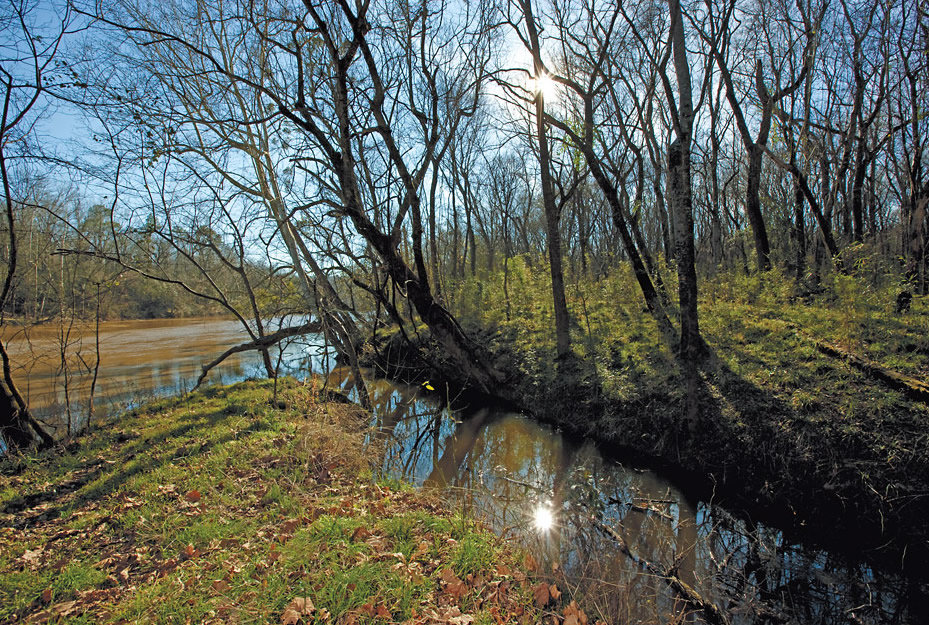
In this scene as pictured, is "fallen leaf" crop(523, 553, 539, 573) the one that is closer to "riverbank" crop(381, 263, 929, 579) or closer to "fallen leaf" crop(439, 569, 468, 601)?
"fallen leaf" crop(439, 569, 468, 601)

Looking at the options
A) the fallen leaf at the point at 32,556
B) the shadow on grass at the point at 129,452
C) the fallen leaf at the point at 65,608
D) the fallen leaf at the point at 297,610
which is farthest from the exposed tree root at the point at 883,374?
the fallen leaf at the point at 32,556

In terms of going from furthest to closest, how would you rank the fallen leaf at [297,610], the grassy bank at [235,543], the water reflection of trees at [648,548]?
the water reflection of trees at [648,548] < the grassy bank at [235,543] < the fallen leaf at [297,610]

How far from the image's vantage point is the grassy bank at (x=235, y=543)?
2688 millimetres

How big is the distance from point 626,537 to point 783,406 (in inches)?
116

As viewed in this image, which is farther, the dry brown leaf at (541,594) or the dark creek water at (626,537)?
the dark creek water at (626,537)

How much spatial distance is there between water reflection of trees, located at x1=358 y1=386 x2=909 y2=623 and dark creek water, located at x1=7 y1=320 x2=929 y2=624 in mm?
13

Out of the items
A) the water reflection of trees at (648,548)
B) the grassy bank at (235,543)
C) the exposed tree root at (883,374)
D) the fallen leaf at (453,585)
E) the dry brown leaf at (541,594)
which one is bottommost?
the water reflection of trees at (648,548)

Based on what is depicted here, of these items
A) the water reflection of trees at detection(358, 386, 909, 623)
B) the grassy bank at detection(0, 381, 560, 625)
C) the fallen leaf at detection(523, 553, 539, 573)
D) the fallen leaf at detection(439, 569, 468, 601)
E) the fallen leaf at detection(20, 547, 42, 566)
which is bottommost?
the water reflection of trees at detection(358, 386, 909, 623)

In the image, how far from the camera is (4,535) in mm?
3467

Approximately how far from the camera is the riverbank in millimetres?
4379

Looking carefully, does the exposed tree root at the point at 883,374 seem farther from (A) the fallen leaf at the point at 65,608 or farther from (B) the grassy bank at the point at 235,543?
Result: (A) the fallen leaf at the point at 65,608

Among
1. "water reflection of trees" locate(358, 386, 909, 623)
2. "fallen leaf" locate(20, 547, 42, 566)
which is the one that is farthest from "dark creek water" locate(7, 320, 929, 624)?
"fallen leaf" locate(20, 547, 42, 566)

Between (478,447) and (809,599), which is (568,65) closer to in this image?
(478,447)

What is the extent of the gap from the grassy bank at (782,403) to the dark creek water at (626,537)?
446 millimetres
